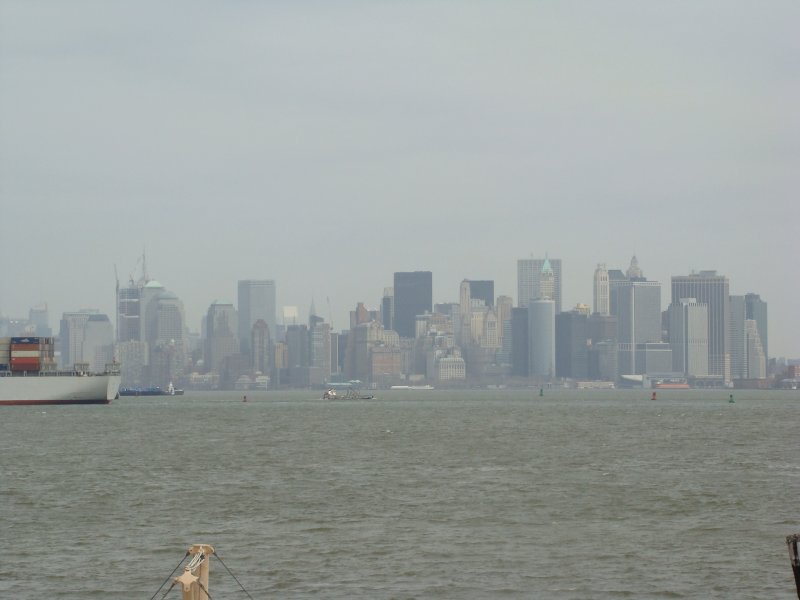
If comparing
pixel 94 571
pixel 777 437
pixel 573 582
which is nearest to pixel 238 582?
pixel 94 571

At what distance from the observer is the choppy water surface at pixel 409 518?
→ 4178 centimetres

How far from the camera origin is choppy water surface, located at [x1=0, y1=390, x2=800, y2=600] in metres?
41.8

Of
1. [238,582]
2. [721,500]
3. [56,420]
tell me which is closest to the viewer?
[238,582]

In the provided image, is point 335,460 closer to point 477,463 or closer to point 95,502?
point 477,463

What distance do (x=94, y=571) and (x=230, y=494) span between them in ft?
79.7

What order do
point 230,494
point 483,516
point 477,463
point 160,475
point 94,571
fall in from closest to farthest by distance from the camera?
point 94,571 < point 483,516 < point 230,494 < point 160,475 < point 477,463

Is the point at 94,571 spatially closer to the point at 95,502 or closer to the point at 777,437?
the point at 95,502

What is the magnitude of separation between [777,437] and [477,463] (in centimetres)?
4775

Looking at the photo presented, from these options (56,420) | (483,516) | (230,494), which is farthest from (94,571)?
(56,420)

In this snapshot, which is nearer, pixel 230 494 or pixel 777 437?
pixel 230 494

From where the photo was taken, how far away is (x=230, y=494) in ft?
223

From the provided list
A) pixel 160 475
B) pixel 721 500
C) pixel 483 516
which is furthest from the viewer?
pixel 160 475

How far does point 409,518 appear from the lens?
56.7 m

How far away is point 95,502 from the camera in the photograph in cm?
6475
